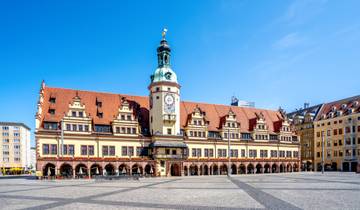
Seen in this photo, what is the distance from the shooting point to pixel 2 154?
134m

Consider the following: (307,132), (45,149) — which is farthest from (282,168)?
(45,149)

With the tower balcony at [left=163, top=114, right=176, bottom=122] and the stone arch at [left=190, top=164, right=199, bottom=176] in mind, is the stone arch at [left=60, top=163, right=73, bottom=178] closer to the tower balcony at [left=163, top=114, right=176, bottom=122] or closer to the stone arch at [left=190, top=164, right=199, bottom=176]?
the tower balcony at [left=163, top=114, right=176, bottom=122]

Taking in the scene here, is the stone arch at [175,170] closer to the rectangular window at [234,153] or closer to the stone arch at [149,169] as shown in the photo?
the stone arch at [149,169]

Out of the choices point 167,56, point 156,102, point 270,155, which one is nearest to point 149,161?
point 156,102

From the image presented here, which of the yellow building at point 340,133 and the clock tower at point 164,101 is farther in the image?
the yellow building at point 340,133

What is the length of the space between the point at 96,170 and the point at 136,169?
7.15 m

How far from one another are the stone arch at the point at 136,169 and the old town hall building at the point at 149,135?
0.26m

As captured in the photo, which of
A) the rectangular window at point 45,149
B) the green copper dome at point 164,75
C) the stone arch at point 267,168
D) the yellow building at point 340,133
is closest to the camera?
the rectangular window at point 45,149

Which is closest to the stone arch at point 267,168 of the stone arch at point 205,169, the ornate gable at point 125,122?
the stone arch at point 205,169

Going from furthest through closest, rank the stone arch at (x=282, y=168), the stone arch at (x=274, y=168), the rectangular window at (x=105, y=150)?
the stone arch at (x=282, y=168)
the stone arch at (x=274, y=168)
the rectangular window at (x=105, y=150)

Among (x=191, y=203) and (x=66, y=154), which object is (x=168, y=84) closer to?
(x=66, y=154)

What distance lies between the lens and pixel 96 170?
57344 mm

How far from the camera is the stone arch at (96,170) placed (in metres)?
55.9

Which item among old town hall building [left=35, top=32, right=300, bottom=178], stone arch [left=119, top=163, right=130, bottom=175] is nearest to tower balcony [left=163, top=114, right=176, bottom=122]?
old town hall building [left=35, top=32, right=300, bottom=178]
